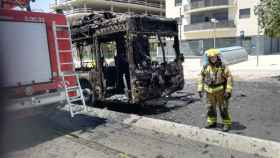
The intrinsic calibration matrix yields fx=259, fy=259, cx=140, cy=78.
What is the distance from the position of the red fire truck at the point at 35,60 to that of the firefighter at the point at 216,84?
3.25m

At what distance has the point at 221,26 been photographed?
124 feet

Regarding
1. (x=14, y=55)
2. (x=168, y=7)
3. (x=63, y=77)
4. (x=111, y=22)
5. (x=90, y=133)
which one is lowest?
(x=90, y=133)

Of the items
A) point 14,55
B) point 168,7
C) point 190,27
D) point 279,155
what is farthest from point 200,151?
point 168,7

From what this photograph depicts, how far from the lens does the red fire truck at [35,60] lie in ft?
18.2

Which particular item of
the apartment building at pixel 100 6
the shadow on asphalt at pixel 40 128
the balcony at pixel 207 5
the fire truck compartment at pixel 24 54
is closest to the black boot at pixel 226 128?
the shadow on asphalt at pixel 40 128

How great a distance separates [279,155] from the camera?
4.48 meters

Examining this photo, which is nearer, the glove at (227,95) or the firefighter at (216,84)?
the glove at (227,95)

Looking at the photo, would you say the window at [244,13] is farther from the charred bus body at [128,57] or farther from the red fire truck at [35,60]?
the red fire truck at [35,60]

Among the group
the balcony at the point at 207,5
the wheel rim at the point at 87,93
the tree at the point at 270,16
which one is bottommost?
the wheel rim at the point at 87,93

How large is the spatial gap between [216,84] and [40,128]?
4.78 meters

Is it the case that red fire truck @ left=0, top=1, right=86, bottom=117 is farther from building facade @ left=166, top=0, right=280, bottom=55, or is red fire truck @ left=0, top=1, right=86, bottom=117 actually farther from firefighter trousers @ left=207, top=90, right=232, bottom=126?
building facade @ left=166, top=0, right=280, bottom=55

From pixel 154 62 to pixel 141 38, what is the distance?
3.93 ft

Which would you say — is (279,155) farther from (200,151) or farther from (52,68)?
(52,68)

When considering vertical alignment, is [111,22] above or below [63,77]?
above
